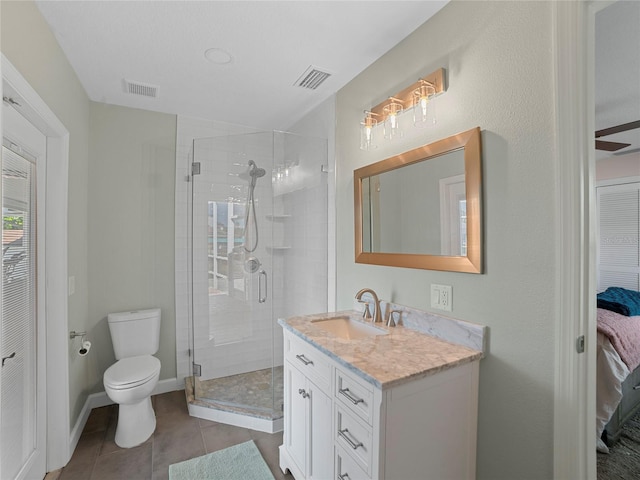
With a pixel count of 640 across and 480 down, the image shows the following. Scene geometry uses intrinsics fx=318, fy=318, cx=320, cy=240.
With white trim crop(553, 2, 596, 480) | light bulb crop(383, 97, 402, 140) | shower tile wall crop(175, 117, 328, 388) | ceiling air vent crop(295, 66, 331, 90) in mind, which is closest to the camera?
white trim crop(553, 2, 596, 480)

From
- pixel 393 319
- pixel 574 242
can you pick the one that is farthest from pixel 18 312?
pixel 574 242

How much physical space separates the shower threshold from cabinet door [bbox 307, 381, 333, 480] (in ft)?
2.68

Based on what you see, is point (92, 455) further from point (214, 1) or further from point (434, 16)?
point (434, 16)

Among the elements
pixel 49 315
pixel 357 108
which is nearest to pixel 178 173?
pixel 49 315

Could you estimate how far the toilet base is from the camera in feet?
7.01

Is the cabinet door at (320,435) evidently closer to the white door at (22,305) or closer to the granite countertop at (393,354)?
the granite countertop at (393,354)

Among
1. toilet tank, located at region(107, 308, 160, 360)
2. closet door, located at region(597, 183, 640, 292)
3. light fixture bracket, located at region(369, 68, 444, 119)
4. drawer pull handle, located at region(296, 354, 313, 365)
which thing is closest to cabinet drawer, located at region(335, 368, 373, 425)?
drawer pull handle, located at region(296, 354, 313, 365)

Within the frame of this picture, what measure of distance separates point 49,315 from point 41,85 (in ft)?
4.21

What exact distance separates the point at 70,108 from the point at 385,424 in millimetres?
2624

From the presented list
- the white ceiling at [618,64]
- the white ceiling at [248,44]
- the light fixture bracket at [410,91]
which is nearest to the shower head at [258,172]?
the white ceiling at [248,44]

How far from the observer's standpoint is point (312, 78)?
7.64 feet

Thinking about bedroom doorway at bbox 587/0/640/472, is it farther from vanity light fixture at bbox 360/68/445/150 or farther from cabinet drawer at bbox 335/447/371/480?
cabinet drawer at bbox 335/447/371/480

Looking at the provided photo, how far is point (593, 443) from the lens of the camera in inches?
46.4

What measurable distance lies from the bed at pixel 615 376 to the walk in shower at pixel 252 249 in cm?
190
